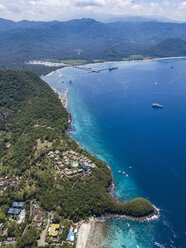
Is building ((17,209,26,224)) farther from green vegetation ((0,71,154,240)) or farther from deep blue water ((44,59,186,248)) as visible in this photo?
deep blue water ((44,59,186,248))

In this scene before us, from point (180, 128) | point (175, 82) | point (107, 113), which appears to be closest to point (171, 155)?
point (180, 128)

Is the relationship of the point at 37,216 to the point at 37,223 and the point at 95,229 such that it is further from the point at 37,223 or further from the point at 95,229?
the point at 95,229

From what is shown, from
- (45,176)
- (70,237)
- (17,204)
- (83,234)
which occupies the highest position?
(45,176)

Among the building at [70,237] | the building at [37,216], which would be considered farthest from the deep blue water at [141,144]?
the building at [37,216]

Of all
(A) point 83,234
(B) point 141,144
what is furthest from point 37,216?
(B) point 141,144

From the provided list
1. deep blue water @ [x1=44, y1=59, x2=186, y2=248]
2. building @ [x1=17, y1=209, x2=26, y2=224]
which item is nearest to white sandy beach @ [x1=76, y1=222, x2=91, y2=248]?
deep blue water @ [x1=44, y1=59, x2=186, y2=248]

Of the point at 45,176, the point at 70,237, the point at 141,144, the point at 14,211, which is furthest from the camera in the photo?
the point at 141,144
